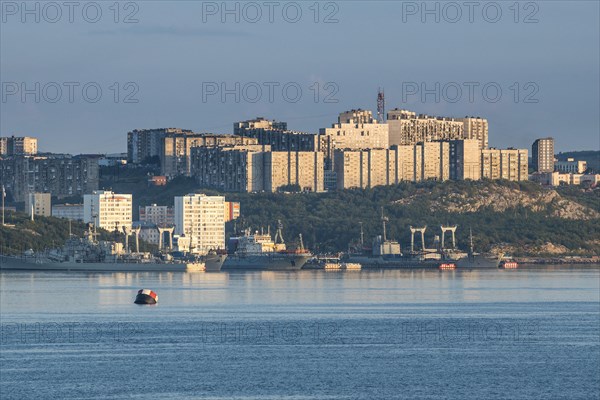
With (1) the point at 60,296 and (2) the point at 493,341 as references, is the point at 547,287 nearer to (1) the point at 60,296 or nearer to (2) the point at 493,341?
(1) the point at 60,296

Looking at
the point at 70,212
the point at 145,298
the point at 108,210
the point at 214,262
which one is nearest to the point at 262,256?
the point at 214,262

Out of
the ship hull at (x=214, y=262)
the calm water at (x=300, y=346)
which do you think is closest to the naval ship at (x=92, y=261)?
the ship hull at (x=214, y=262)

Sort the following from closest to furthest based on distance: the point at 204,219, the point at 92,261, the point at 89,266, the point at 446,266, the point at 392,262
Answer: the point at 89,266, the point at 92,261, the point at 446,266, the point at 392,262, the point at 204,219

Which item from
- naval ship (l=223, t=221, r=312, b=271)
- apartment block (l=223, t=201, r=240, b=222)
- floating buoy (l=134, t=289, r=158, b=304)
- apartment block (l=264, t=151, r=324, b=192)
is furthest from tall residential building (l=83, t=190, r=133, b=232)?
floating buoy (l=134, t=289, r=158, b=304)

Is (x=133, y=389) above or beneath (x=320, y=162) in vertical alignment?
beneath

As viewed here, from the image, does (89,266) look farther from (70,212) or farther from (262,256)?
(70,212)

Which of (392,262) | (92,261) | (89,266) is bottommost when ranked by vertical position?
(89,266)

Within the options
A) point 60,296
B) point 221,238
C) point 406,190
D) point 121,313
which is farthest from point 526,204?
point 121,313
